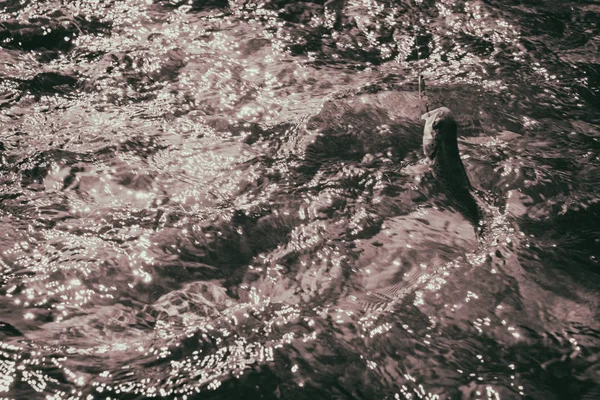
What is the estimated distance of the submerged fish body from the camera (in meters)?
3.85

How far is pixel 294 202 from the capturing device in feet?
12.9

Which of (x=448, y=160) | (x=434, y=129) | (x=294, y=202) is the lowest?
(x=294, y=202)

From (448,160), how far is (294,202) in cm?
100

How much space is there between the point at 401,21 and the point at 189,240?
10.8 feet

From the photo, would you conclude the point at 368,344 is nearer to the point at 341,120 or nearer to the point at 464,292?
the point at 464,292

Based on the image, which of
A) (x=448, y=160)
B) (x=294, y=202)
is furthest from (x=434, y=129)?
(x=294, y=202)

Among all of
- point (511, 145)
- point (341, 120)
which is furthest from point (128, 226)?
point (511, 145)

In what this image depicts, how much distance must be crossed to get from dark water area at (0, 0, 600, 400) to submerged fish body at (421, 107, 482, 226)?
106 millimetres

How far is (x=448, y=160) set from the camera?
3.95m

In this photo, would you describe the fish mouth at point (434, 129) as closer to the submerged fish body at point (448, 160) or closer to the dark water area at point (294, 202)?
the submerged fish body at point (448, 160)

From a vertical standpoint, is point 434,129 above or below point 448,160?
above

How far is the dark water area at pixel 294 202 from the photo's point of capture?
9.41 ft

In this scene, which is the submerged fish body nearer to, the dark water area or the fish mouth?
the fish mouth

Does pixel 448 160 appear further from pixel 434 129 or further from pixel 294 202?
pixel 294 202
